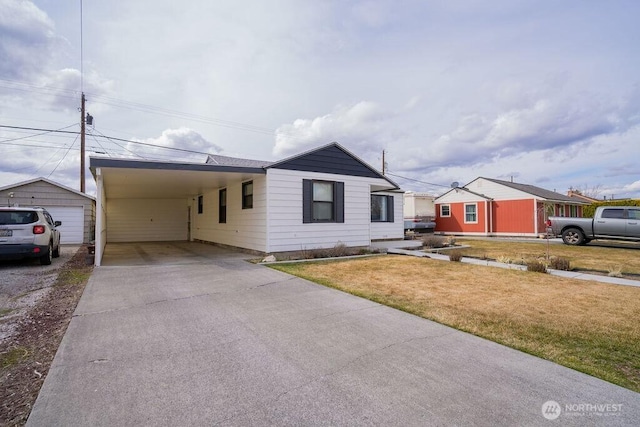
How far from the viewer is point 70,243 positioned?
1634 cm

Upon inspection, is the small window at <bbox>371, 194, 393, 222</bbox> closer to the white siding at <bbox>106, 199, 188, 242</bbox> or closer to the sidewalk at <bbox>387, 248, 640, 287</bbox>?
the sidewalk at <bbox>387, 248, 640, 287</bbox>

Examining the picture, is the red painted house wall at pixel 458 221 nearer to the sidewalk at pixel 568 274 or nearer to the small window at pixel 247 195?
the sidewalk at pixel 568 274

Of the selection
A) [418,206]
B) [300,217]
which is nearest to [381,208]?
[300,217]

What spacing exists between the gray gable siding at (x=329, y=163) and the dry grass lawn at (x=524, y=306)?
393 centimetres

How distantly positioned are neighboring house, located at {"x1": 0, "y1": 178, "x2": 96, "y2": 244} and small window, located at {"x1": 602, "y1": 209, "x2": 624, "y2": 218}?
24747 mm

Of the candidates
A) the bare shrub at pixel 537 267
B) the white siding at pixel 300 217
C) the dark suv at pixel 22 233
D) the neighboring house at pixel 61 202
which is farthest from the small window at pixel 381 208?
the neighboring house at pixel 61 202

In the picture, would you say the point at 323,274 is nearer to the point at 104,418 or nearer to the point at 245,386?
the point at 245,386

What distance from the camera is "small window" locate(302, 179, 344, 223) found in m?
11.3

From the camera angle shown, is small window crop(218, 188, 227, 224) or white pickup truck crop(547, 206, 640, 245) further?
small window crop(218, 188, 227, 224)

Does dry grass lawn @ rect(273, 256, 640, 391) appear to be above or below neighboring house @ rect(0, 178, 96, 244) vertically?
below

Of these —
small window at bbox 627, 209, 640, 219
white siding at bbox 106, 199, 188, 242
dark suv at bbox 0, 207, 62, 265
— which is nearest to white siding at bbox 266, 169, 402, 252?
dark suv at bbox 0, 207, 62, 265

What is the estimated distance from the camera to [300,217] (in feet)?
36.7

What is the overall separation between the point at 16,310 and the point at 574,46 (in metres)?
15.0

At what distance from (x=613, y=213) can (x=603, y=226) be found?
68 cm
